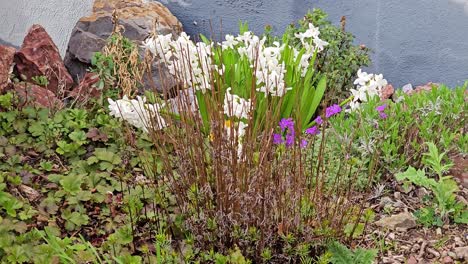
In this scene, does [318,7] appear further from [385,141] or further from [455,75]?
[385,141]

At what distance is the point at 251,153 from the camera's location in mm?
3199

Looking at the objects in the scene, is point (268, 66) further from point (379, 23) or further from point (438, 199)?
point (379, 23)

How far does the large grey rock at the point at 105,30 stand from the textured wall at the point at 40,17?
1.18ft

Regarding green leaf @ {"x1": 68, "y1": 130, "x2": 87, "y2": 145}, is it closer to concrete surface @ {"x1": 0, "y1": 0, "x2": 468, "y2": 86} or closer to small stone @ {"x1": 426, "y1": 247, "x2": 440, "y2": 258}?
small stone @ {"x1": 426, "y1": 247, "x2": 440, "y2": 258}

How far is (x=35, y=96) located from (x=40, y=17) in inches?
75.4

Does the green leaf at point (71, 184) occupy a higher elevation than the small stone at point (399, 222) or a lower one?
higher

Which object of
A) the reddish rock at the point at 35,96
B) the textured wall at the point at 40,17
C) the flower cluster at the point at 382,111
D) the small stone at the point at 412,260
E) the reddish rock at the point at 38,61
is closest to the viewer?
the small stone at the point at 412,260

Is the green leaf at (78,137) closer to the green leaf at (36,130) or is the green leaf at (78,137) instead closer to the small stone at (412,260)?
the green leaf at (36,130)

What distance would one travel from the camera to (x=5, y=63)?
534cm

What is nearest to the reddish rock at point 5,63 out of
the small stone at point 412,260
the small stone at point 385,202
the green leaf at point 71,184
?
the green leaf at point 71,184

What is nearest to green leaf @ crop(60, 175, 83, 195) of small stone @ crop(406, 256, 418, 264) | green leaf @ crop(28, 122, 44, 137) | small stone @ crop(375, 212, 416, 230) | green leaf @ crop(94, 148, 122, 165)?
green leaf @ crop(94, 148, 122, 165)

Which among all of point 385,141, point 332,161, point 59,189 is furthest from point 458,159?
point 59,189

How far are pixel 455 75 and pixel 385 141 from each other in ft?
7.23

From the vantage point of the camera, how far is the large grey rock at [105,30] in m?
5.91
